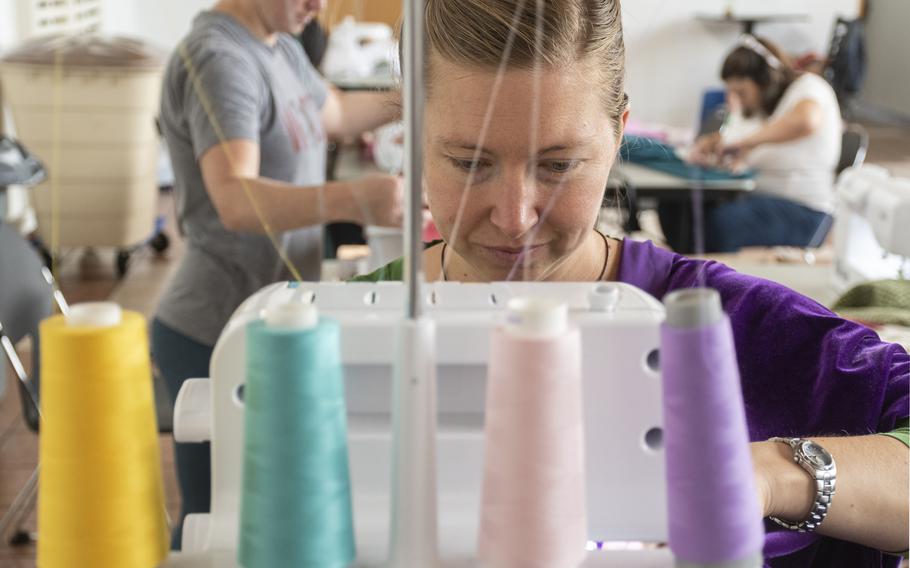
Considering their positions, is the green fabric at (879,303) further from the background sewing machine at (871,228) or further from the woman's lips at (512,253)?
the woman's lips at (512,253)

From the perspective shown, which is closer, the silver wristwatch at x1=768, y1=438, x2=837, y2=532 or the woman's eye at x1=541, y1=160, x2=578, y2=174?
the silver wristwatch at x1=768, y1=438, x2=837, y2=532

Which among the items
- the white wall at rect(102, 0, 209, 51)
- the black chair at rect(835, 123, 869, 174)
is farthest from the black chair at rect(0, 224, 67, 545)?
the white wall at rect(102, 0, 209, 51)

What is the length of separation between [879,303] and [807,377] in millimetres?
565

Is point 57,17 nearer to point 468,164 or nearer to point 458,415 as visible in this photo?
point 468,164

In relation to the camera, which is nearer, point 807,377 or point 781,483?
point 781,483

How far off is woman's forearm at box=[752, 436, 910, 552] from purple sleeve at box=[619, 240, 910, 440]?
7 centimetres

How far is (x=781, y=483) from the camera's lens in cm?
66

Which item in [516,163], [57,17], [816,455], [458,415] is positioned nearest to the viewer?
[458,415]

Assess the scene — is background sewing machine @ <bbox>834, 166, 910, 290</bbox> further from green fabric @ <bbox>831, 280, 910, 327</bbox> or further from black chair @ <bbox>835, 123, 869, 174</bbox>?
black chair @ <bbox>835, 123, 869, 174</bbox>

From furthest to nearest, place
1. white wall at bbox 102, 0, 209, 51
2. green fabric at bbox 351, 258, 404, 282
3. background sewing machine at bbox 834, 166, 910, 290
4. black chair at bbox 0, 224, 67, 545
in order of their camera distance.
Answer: white wall at bbox 102, 0, 209, 51
black chair at bbox 0, 224, 67, 545
background sewing machine at bbox 834, 166, 910, 290
green fabric at bbox 351, 258, 404, 282

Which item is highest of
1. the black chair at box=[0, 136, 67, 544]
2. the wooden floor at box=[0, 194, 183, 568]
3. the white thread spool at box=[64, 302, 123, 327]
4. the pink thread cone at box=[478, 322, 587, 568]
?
the white thread spool at box=[64, 302, 123, 327]

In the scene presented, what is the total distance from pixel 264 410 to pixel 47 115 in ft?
10.9

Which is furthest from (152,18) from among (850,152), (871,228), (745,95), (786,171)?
(871,228)

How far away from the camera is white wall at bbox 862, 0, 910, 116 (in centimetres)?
642
